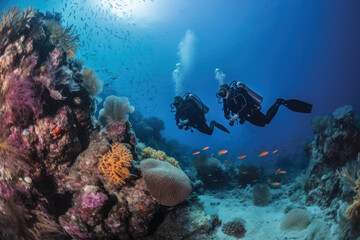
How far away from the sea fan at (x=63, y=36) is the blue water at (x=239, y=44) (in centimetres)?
1762

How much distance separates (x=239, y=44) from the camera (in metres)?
48.9

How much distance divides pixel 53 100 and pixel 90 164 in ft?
5.52

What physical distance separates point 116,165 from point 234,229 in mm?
3832

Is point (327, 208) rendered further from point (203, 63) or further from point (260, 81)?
point (260, 81)

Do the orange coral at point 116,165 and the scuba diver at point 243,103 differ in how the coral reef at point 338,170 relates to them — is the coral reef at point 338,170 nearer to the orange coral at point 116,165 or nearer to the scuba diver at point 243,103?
the scuba diver at point 243,103

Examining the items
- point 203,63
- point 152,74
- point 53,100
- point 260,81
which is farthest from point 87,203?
point 260,81

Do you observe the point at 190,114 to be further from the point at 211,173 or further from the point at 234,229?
the point at 234,229

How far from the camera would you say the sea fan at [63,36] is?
223 inches

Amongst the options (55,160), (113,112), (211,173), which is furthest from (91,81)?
(211,173)

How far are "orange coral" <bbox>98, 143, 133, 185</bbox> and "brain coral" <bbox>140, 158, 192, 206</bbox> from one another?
428 millimetres

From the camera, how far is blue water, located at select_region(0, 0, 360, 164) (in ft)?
126

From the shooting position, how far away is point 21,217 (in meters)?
3.63

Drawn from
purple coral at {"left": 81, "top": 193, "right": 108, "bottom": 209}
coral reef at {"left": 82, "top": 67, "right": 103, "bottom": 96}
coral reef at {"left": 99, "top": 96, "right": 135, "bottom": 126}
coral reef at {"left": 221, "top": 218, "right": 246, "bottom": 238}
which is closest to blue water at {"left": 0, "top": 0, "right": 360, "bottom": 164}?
coral reef at {"left": 82, "top": 67, "right": 103, "bottom": 96}

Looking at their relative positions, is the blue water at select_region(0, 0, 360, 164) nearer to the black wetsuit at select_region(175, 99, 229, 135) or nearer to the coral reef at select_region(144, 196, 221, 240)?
the black wetsuit at select_region(175, 99, 229, 135)
